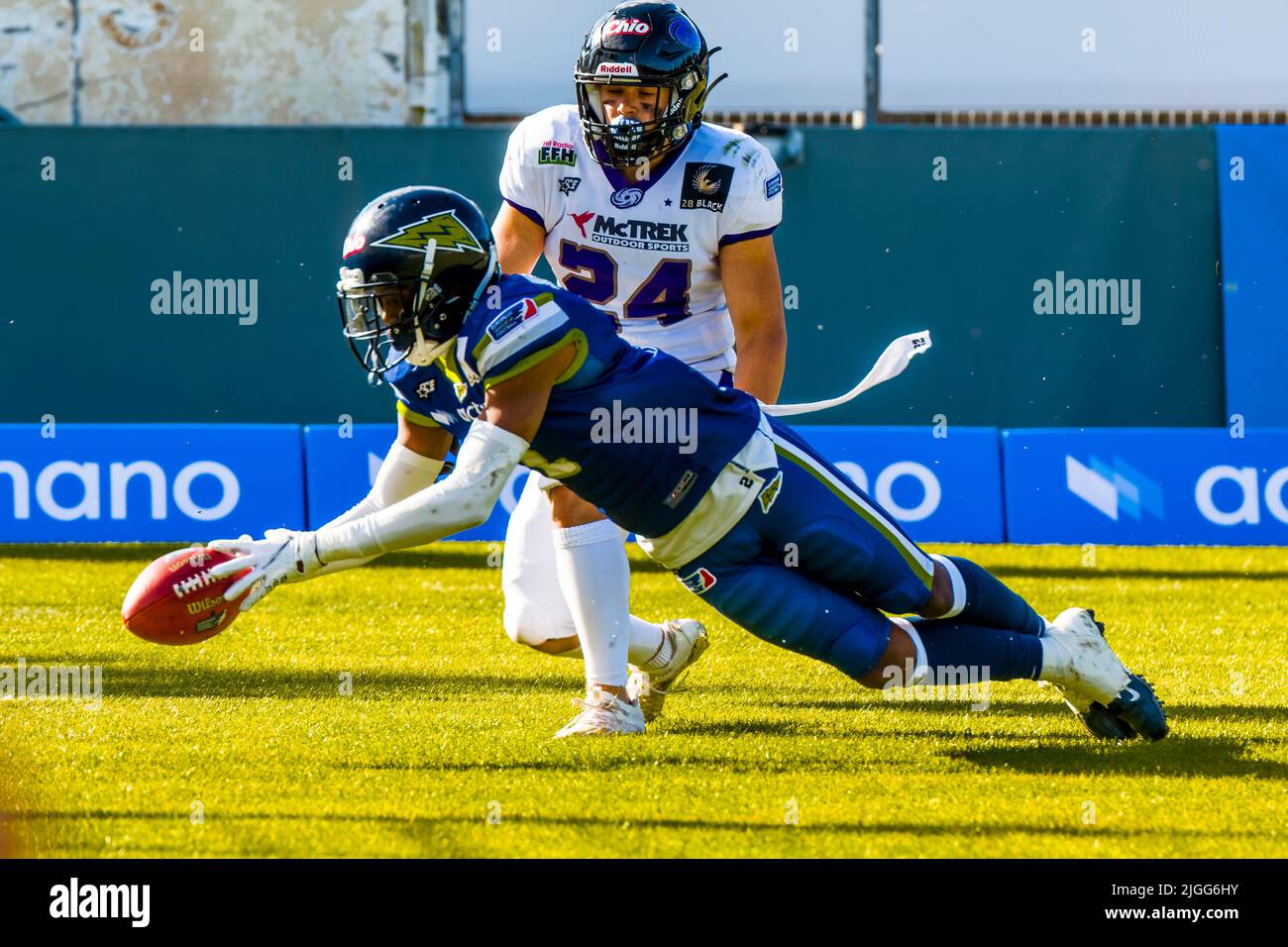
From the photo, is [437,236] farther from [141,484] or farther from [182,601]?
[141,484]

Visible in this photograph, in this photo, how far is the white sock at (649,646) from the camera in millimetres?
5355

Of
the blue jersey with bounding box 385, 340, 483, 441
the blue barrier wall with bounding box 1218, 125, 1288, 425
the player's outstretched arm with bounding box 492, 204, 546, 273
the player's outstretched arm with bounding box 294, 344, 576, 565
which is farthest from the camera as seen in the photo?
the blue barrier wall with bounding box 1218, 125, 1288, 425

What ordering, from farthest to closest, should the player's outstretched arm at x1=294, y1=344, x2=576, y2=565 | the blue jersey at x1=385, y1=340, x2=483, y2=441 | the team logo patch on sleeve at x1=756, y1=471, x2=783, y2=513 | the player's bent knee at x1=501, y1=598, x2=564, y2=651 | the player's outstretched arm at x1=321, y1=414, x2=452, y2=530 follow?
1. the player's bent knee at x1=501, y1=598, x2=564, y2=651
2. the player's outstretched arm at x1=321, y1=414, x2=452, y2=530
3. the team logo patch on sleeve at x1=756, y1=471, x2=783, y2=513
4. the blue jersey at x1=385, y1=340, x2=483, y2=441
5. the player's outstretched arm at x1=294, y1=344, x2=576, y2=565

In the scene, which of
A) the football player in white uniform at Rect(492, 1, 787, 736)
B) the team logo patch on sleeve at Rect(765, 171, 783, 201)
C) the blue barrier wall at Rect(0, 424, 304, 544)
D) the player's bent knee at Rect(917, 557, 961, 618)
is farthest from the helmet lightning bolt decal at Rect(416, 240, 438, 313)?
the blue barrier wall at Rect(0, 424, 304, 544)

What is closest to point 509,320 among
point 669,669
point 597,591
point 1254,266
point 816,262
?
point 597,591

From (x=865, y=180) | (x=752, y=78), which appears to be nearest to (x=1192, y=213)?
(x=865, y=180)

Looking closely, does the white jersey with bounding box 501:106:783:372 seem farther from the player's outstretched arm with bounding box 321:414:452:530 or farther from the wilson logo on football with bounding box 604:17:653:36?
the player's outstretched arm with bounding box 321:414:452:530

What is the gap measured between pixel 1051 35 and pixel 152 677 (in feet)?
27.0

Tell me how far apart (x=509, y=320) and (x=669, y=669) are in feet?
4.98

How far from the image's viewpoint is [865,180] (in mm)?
10836

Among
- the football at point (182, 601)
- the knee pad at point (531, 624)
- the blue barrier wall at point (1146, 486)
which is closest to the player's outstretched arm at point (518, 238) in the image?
the knee pad at point (531, 624)

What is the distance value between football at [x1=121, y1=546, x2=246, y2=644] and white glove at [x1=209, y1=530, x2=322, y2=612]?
3 cm

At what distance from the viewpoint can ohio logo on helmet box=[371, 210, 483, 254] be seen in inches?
171

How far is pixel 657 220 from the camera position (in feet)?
17.4
